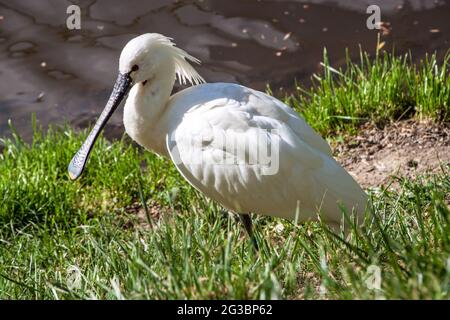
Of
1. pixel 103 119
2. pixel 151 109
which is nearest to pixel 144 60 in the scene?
pixel 151 109

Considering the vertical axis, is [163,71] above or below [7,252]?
above

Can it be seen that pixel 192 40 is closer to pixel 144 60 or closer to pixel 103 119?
pixel 103 119

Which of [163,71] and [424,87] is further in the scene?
[424,87]

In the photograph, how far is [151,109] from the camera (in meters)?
5.55

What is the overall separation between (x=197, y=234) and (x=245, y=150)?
2.93 feet

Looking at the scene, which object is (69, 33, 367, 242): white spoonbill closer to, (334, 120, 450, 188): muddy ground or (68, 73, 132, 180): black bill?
(68, 73, 132, 180): black bill

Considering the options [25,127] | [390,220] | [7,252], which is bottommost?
[25,127]

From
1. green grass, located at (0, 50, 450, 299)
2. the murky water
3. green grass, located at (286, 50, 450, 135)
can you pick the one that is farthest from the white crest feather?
the murky water

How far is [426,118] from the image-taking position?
21.7 feet

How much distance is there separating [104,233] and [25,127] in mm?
3659

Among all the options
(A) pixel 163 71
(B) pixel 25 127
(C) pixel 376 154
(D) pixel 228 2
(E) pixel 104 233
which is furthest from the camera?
(D) pixel 228 2
